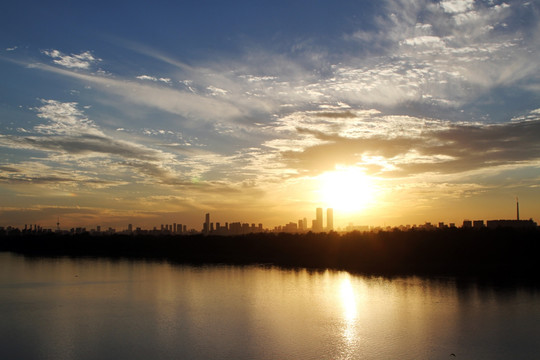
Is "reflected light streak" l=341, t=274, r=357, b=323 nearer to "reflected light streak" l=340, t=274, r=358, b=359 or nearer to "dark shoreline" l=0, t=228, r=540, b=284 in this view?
"reflected light streak" l=340, t=274, r=358, b=359

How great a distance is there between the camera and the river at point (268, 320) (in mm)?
17219

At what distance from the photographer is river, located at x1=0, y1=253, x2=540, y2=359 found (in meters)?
17.2

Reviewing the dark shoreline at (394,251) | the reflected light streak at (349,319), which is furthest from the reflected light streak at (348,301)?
the dark shoreline at (394,251)

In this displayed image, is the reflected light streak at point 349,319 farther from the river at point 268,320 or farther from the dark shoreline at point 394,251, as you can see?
the dark shoreline at point 394,251

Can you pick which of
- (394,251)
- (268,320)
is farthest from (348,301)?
(394,251)

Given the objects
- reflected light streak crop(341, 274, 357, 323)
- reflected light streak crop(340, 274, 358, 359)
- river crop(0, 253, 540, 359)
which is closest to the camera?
river crop(0, 253, 540, 359)

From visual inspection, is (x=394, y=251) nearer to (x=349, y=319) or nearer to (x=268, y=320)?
(x=349, y=319)

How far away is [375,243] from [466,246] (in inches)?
549

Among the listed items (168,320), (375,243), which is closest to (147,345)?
(168,320)

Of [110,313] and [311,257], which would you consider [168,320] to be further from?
[311,257]

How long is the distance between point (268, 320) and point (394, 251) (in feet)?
145

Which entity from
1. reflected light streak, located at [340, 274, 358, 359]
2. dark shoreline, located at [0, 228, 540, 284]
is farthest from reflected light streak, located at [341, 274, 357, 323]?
dark shoreline, located at [0, 228, 540, 284]

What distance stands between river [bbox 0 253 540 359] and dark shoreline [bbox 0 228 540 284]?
13464mm

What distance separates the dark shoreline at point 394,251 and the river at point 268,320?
13.5 meters
